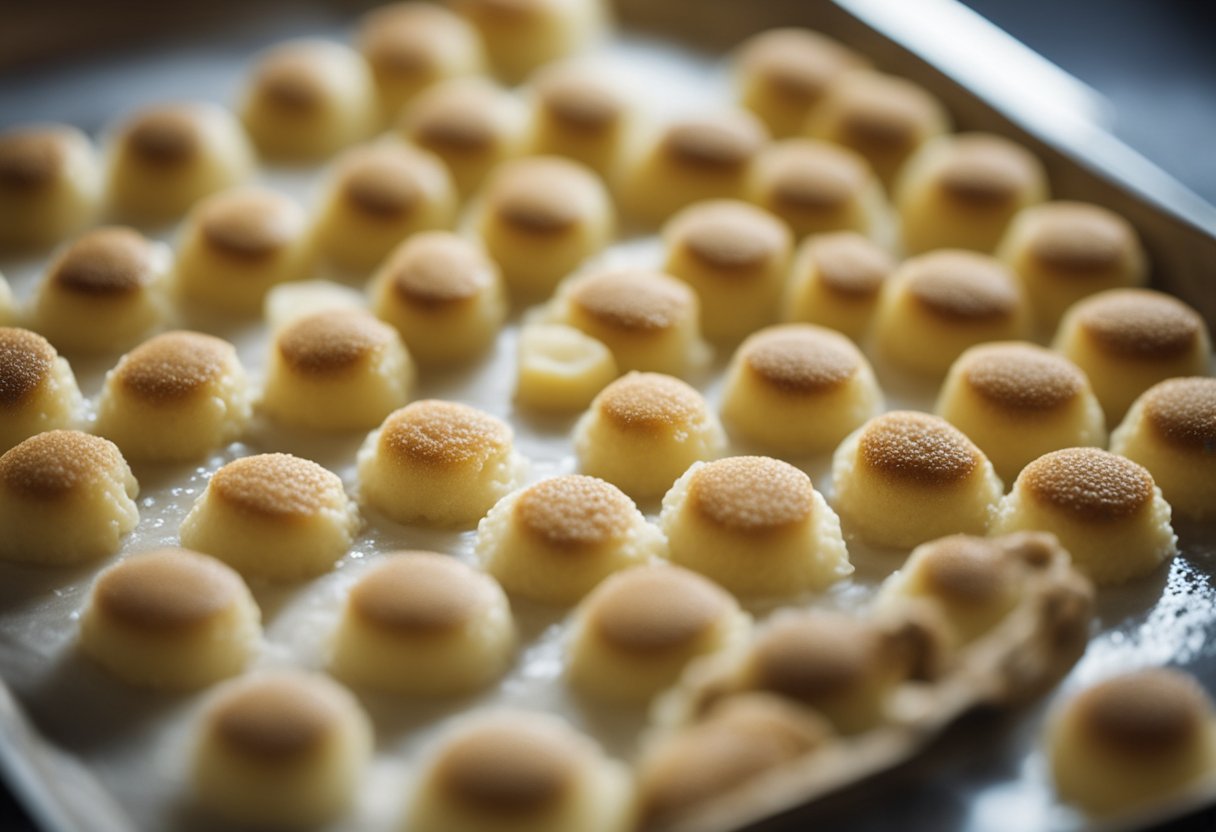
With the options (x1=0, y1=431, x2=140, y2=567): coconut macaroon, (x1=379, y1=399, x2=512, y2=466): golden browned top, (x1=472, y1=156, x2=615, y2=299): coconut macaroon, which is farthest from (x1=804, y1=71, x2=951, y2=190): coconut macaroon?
(x1=0, y1=431, x2=140, y2=567): coconut macaroon

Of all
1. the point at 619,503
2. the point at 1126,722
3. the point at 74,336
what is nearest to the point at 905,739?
the point at 1126,722

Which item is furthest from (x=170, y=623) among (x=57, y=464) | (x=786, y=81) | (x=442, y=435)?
(x=786, y=81)

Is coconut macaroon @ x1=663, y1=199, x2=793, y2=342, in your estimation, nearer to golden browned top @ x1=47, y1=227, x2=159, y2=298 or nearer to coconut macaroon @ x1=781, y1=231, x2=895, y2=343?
coconut macaroon @ x1=781, y1=231, x2=895, y2=343

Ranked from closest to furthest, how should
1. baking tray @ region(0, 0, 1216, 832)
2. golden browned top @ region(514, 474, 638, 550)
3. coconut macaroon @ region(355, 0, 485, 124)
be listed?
baking tray @ region(0, 0, 1216, 832) < golden browned top @ region(514, 474, 638, 550) < coconut macaroon @ region(355, 0, 485, 124)

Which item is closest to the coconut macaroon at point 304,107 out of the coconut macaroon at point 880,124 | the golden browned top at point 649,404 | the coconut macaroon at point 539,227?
the coconut macaroon at point 539,227

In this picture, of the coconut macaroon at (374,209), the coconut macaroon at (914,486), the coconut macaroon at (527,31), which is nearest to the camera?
the coconut macaroon at (914,486)

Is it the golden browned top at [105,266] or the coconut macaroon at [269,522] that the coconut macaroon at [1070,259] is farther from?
the golden browned top at [105,266]
